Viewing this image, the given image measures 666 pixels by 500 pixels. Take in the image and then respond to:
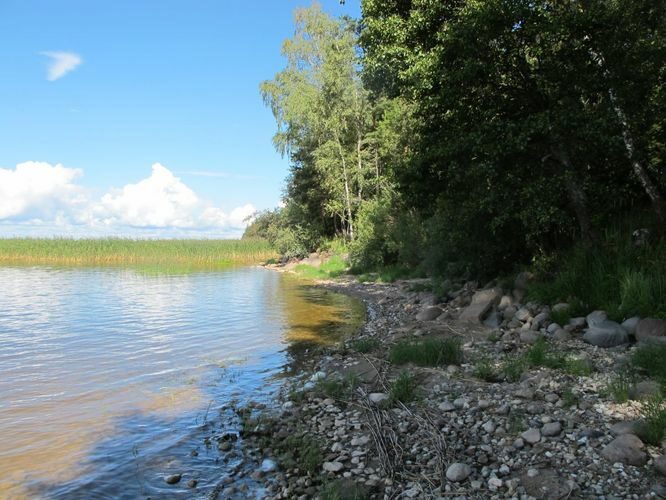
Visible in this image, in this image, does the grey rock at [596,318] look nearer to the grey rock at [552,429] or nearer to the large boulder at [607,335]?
the large boulder at [607,335]

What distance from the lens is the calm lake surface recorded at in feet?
20.4

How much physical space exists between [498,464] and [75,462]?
5.31 m

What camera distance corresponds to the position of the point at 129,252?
183 ft

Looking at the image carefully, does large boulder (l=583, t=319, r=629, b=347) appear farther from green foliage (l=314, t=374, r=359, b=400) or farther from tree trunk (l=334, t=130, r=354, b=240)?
tree trunk (l=334, t=130, r=354, b=240)

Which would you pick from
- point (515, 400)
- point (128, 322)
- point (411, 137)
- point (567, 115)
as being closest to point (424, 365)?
point (515, 400)

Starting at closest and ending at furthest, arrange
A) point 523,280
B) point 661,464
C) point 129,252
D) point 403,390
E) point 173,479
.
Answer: point 661,464 → point 173,479 → point 403,390 → point 523,280 → point 129,252

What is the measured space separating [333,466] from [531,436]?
224 cm

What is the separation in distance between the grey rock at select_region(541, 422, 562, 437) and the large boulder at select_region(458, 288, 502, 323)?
21.6 ft

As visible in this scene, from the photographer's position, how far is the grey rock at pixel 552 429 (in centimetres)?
555

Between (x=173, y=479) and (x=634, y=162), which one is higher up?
(x=634, y=162)

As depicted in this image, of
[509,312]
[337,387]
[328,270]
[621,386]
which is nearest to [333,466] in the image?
[337,387]

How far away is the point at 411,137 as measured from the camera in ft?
92.5

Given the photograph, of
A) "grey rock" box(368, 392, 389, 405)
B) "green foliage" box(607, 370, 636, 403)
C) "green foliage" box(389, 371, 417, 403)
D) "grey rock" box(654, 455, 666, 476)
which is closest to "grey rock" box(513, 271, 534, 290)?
"green foliage" box(607, 370, 636, 403)

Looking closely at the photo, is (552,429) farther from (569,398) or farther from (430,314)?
(430,314)
